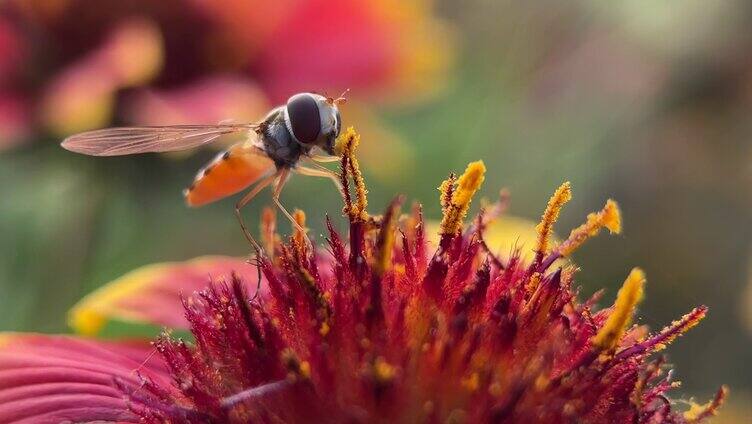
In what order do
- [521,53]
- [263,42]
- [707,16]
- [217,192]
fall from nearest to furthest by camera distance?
[217,192], [263,42], [521,53], [707,16]

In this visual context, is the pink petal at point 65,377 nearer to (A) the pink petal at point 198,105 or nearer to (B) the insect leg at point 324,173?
(B) the insect leg at point 324,173

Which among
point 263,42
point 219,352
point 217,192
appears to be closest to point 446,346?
point 219,352

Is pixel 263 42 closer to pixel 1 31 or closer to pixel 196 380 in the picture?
pixel 1 31

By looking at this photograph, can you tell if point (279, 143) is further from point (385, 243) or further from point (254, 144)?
point (385, 243)

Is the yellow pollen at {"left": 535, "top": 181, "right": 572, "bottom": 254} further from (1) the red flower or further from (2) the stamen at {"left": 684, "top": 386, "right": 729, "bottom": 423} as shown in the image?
(2) the stamen at {"left": 684, "top": 386, "right": 729, "bottom": 423}

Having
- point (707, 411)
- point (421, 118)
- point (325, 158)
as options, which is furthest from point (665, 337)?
point (421, 118)

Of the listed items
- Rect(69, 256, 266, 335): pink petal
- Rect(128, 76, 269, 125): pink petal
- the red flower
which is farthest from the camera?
Rect(128, 76, 269, 125): pink petal

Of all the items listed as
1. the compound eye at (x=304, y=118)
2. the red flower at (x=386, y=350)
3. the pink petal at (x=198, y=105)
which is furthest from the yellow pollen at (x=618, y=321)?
the pink petal at (x=198, y=105)

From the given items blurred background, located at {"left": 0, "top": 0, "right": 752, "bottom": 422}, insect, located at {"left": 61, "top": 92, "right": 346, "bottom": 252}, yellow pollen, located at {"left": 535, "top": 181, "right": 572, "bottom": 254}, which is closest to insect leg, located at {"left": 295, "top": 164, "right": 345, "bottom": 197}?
insect, located at {"left": 61, "top": 92, "right": 346, "bottom": 252}
